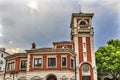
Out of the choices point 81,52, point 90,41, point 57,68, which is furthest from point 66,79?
point 90,41

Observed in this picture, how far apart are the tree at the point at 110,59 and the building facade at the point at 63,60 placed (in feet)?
10.2

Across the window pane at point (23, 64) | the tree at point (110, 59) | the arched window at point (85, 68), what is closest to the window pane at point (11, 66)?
the window pane at point (23, 64)

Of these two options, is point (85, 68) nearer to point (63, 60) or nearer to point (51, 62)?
point (63, 60)

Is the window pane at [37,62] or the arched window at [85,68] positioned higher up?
the window pane at [37,62]

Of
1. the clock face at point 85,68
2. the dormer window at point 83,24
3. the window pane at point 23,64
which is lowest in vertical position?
the clock face at point 85,68

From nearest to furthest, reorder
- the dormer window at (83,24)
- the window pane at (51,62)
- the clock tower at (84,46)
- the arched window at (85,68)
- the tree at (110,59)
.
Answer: the window pane at (51,62) < the clock tower at (84,46) < the arched window at (85,68) < the tree at (110,59) < the dormer window at (83,24)

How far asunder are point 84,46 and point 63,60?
6.67 m

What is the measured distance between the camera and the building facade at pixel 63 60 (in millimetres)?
36344

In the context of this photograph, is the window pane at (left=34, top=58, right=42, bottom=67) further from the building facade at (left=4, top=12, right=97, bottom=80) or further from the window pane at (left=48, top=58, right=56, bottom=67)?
the window pane at (left=48, top=58, right=56, bottom=67)

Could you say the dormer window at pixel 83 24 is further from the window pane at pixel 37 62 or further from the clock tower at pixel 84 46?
the window pane at pixel 37 62

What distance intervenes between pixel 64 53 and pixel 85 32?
790 cm

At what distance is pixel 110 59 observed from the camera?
41.0 metres

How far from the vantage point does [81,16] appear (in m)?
43.5

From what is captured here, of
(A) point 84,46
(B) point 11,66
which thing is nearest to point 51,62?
(A) point 84,46
